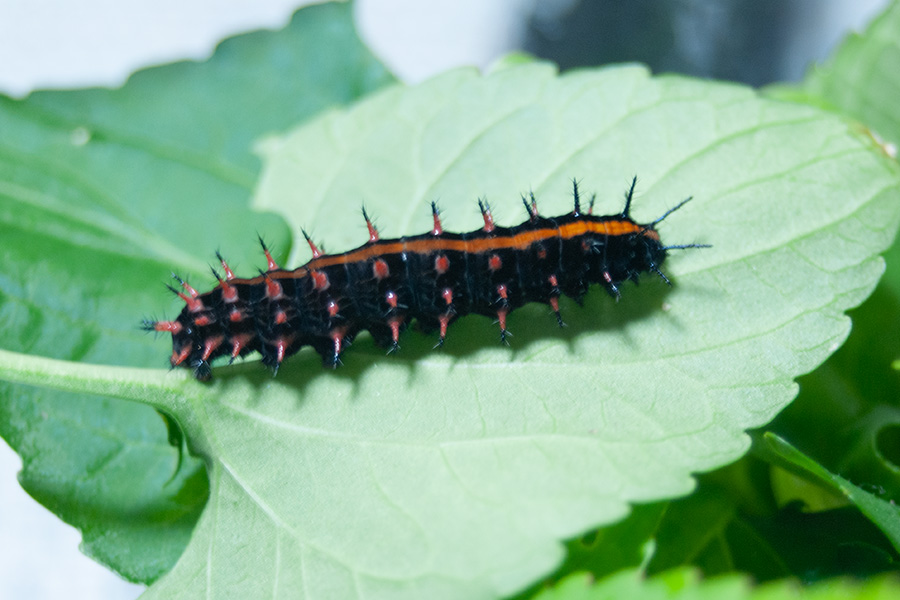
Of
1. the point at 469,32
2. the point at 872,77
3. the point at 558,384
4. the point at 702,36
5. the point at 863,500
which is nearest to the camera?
the point at 863,500

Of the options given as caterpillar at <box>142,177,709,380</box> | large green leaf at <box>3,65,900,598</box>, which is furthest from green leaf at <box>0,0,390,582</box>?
caterpillar at <box>142,177,709,380</box>

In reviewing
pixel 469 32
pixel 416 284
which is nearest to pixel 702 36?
pixel 469 32

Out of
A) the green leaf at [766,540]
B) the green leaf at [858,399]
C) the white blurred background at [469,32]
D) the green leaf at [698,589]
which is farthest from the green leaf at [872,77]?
the green leaf at [698,589]

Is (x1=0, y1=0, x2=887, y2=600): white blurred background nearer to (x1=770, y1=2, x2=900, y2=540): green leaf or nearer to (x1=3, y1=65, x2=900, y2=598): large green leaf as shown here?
(x1=3, y1=65, x2=900, y2=598): large green leaf

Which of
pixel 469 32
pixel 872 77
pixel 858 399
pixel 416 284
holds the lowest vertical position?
pixel 469 32

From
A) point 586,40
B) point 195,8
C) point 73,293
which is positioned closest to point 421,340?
point 73,293

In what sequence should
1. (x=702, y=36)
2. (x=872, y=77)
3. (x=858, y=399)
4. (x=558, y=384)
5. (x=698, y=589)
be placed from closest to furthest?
1. (x=698, y=589)
2. (x=558, y=384)
3. (x=858, y=399)
4. (x=872, y=77)
5. (x=702, y=36)

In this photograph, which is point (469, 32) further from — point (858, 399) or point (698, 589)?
point (698, 589)

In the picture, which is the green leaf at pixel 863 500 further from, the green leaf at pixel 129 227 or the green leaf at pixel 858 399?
the green leaf at pixel 129 227
